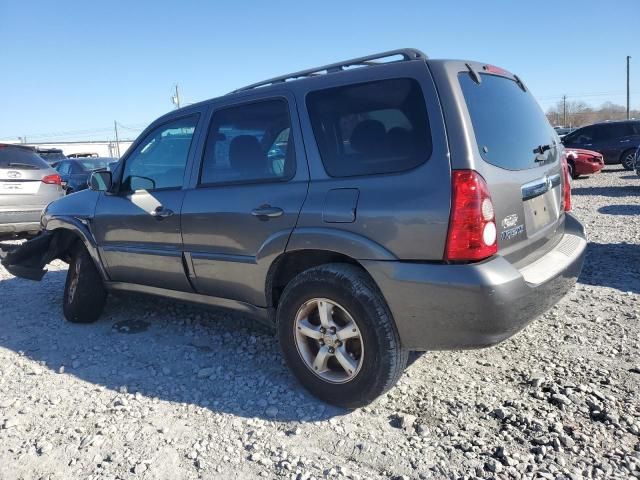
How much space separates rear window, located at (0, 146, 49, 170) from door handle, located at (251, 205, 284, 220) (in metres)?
6.15

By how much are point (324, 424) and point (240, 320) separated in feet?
5.96

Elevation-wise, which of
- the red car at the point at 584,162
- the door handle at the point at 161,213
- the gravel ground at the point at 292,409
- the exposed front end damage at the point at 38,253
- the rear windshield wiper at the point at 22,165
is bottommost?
the gravel ground at the point at 292,409

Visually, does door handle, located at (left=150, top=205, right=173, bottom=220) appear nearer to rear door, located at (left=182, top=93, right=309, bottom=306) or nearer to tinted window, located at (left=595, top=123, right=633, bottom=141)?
rear door, located at (left=182, top=93, right=309, bottom=306)

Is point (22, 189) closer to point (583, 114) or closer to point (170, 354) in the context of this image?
point (170, 354)

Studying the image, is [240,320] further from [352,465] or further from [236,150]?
[352,465]

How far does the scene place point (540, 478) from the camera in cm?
223

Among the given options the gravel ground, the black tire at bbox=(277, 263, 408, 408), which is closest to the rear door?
the black tire at bbox=(277, 263, 408, 408)

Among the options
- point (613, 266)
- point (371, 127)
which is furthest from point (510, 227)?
point (613, 266)

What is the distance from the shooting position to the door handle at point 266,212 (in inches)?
118

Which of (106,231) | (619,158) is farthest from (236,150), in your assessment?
(619,158)

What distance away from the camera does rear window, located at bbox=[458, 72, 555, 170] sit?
263cm

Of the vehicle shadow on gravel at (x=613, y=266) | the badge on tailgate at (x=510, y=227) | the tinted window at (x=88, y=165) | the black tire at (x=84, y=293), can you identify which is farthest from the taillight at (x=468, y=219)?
the tinted window at (x=88, y=165)

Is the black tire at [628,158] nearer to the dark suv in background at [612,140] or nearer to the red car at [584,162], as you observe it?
the dark suv in background at [612,140]

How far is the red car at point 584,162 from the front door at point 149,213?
534 inches
